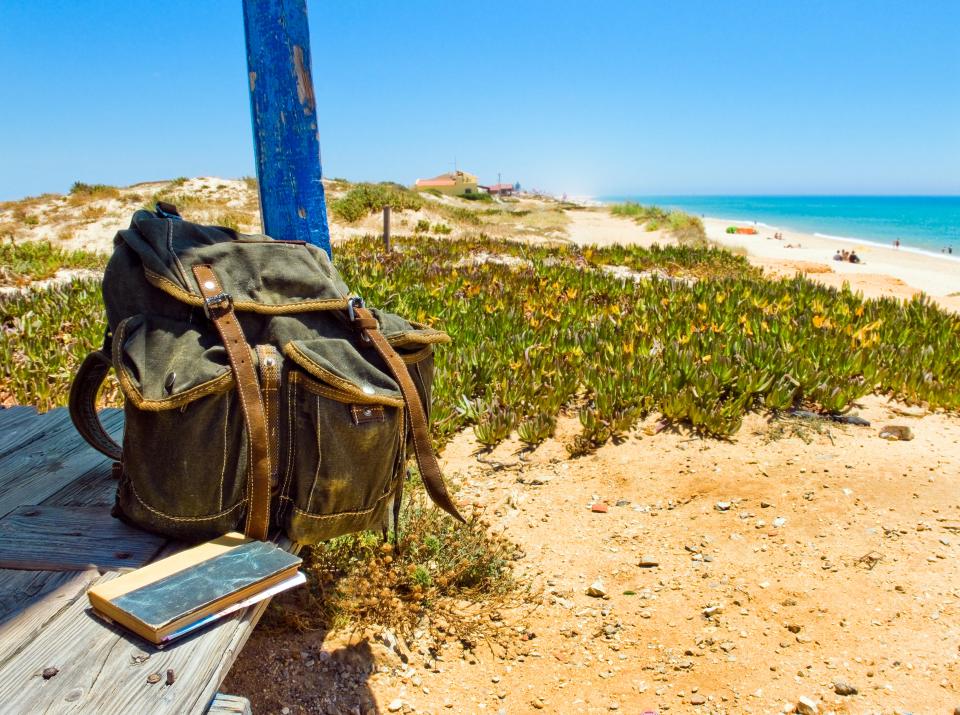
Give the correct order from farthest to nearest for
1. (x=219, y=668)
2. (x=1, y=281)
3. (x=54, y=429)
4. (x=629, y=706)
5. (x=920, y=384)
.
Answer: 1. (x=1, y=281)
2. (x=920, y=384)
3. (x=54, y=429)
4. (x=629, y=706)
5. (x=219, y=668)

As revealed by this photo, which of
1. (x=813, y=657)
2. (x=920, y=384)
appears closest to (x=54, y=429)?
(x=813, y=657)

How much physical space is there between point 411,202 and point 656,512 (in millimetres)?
18149

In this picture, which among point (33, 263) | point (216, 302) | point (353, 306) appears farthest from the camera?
point (33, 263)

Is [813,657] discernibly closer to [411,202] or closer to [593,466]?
[593,466]

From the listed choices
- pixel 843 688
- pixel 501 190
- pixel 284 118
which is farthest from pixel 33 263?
pixel 501 190

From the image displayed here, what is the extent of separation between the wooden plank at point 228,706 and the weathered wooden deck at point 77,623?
0.04 feet

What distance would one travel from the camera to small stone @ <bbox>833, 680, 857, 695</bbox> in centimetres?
237

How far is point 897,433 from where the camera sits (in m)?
4.27

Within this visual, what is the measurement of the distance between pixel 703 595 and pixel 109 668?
2360mm

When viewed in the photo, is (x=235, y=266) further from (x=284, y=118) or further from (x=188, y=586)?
(x=284, y=118)

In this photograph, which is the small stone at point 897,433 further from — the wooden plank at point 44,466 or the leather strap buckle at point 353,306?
the wooden plank at point 44,466

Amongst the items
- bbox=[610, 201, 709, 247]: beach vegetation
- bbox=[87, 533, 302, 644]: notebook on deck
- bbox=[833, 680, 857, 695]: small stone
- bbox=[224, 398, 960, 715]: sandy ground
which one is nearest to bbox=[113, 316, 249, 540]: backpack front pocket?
bbox=[87, 533, 302, 644]: notebook on deck

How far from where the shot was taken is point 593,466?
13.6 ft

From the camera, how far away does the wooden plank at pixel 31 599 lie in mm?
1552
